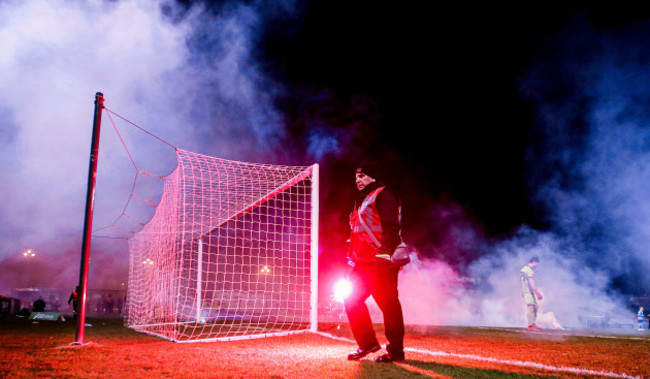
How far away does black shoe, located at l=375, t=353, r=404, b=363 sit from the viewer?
4055 mm

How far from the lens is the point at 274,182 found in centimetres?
924

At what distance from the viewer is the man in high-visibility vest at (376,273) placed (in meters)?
4.12

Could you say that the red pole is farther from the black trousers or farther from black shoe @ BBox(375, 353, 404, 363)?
black shoe @ BBox(375, 353, 404, 363)

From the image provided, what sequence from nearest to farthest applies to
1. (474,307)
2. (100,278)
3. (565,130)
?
(565,130)
(474,307)
(100,278)

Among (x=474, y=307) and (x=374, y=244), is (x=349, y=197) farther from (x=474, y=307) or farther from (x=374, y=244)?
(x=374, y=244)

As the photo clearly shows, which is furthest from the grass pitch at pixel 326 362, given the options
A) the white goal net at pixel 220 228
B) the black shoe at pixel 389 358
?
the white goal net at pixel 220 228

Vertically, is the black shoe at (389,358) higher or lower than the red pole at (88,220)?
lower

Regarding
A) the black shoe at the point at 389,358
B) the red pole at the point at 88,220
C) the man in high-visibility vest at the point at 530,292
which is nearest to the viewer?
the black shoe at the point at 389,358

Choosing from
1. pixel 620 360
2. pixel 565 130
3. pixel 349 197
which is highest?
pixel 565 130

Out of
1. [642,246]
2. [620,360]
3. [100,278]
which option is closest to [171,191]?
[620,360]

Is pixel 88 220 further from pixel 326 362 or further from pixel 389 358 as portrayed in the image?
pixel 389 358

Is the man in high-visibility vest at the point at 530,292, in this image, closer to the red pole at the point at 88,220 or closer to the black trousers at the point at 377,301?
the black trousers at the point at 377,301

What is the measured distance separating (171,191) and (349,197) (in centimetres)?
933

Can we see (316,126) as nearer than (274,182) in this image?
No
